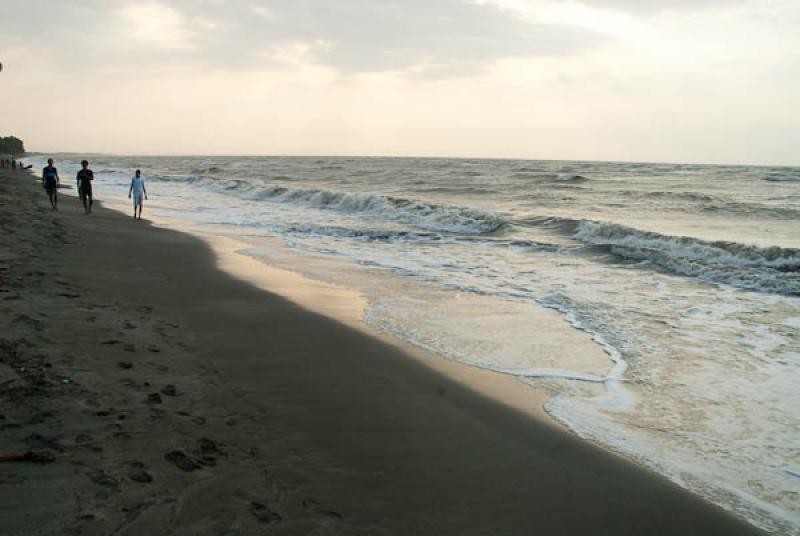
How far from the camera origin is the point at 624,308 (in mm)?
8289

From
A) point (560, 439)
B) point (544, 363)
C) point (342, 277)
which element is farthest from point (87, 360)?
point (342, 277)

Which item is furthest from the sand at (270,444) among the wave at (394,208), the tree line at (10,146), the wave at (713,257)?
the tree line at (10,146)

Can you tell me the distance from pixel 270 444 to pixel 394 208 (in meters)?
20.6

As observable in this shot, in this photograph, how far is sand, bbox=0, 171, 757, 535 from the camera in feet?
9.15

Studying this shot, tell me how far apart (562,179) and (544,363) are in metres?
39.8

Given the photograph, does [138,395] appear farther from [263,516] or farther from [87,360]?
[263,516]

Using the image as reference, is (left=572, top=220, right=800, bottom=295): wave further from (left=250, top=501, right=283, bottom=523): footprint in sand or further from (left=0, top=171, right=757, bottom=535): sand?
(left=250, top=501, right=283, bottom=523): footprint in sand

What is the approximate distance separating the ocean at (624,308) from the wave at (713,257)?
0.05m

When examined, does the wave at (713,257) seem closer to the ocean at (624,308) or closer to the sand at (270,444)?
the ocean at (624,308)

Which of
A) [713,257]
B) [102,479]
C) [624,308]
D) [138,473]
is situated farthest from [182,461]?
[713,257]

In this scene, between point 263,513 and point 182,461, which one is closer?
point 263,513

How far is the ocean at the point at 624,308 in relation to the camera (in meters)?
4.18

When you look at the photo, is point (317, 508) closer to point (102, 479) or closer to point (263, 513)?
point (263, 513)

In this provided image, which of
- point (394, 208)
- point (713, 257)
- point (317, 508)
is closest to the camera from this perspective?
point (317, 508)
